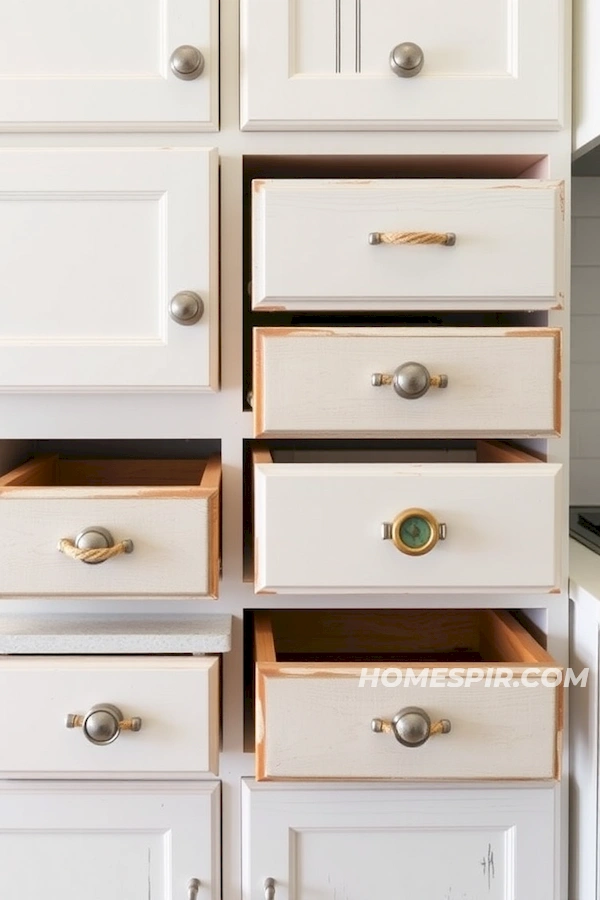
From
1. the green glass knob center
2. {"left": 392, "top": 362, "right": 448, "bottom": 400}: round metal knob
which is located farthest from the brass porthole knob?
{"left": 392, "top": 362, "right": 448, "bottom": 400}: round metal knob

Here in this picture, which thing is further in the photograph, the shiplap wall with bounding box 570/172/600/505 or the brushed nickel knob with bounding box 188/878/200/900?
the shiplap wall with bounding box 570/172/600/505

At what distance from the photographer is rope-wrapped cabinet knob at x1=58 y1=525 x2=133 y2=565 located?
2.61 feet

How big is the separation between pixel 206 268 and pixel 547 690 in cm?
57

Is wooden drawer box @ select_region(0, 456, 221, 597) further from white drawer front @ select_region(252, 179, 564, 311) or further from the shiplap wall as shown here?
the shiplap wall

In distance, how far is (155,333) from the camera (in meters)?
→ 0.88

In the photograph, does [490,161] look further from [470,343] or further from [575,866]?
[575,866]

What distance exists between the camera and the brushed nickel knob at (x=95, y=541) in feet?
2.64

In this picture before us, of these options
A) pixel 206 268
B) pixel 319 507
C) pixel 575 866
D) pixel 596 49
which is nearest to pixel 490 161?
pixel 596 49

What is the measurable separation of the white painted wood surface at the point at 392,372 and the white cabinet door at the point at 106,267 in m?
0.09

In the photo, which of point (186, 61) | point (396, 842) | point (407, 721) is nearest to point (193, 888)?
point (396, 842)

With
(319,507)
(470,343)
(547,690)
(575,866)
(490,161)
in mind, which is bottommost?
(575,866)

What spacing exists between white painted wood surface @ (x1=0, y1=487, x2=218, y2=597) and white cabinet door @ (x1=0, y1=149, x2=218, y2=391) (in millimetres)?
138

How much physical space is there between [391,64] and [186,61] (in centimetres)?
22

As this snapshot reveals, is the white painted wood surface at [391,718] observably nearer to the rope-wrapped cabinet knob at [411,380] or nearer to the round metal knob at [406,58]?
the rope-wrapped cabinet knob at [411,380]
